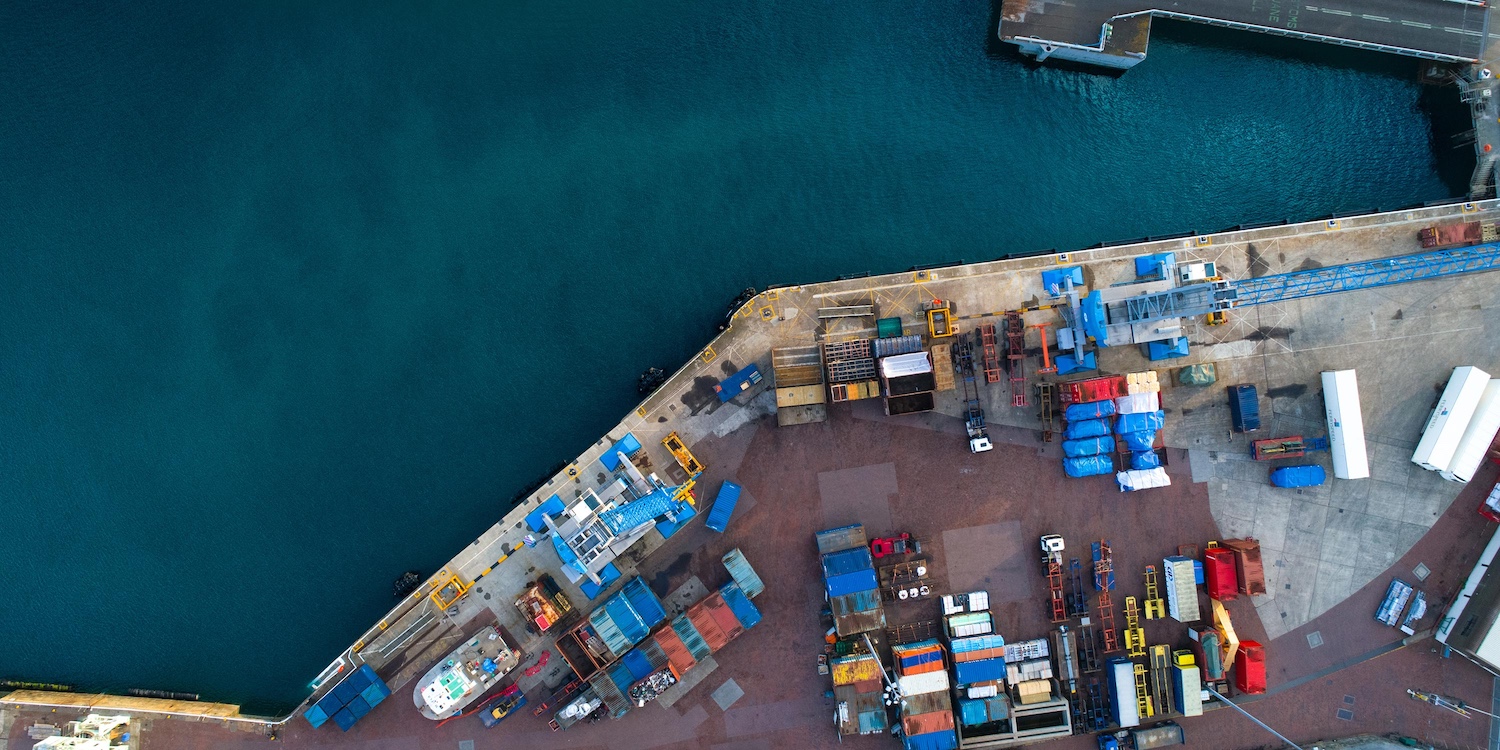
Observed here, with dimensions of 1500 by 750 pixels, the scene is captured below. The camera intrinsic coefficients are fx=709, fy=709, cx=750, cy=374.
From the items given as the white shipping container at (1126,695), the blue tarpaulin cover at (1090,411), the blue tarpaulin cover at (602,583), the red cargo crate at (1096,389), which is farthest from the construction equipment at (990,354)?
the blue tarpaulin cover at (602,583)

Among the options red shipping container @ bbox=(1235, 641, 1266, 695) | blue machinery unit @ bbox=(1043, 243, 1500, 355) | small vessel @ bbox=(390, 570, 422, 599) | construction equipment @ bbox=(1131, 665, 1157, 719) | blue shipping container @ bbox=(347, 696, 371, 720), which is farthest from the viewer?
small vessel @ bbox=(390, 570, 422, 599)

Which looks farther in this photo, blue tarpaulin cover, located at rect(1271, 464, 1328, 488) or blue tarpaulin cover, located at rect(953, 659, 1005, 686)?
blue tarpaulin cover, located at rect(1271, 464, 1328, 488)

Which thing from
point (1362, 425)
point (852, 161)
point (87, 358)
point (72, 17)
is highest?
point (72, 17)

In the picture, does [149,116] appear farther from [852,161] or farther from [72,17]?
[852,161]

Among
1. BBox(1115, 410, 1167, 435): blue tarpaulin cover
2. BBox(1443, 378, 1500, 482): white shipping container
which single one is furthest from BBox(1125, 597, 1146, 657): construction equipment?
BBox(1443, 378, 1500, 482): white shipping container

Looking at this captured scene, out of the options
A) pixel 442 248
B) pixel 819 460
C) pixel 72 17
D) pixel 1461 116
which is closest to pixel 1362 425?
pixel 1461 116

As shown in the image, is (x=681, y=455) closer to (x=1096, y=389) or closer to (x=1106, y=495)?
(x=1096, y=389)

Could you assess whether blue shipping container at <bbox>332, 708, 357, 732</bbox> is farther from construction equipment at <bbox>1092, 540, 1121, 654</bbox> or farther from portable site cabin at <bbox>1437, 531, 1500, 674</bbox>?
portable site cabin at <bbox>1437, 531, 1500, 674</bbox>

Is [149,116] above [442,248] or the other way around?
above
